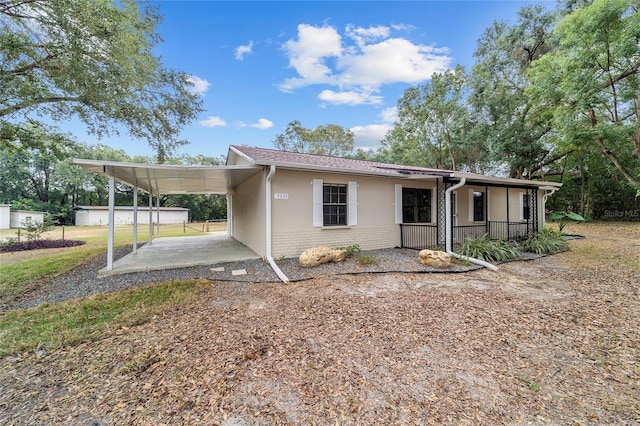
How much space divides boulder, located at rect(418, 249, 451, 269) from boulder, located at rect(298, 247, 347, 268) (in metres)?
2.05

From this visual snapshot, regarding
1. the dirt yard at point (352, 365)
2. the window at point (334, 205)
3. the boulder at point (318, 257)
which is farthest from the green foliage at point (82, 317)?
the window at point (334, 205)

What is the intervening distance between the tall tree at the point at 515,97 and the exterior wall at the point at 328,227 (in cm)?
1192

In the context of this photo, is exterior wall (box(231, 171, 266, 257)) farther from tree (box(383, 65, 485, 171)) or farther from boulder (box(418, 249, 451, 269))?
tree (box(383, 65, 485, 171))

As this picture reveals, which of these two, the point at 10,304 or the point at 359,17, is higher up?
the point at 359,17

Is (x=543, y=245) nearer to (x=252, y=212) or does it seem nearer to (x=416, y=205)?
(x=416, y=205)

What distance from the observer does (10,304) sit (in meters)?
4.44

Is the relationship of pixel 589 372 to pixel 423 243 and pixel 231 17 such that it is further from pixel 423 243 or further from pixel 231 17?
pixel 231 17

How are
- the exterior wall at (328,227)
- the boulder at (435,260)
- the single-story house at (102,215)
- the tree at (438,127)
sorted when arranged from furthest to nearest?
the single-story house at (102,215) < the tree at (438,127) < the exterior wall at (328,227) < the boulder at (435,260)

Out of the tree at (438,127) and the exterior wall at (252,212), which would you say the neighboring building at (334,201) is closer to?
the exterior wall at (252,212)

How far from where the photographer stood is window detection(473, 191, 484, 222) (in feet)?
32.7

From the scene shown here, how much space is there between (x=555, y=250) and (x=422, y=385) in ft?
30.2

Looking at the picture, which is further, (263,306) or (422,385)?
(263,306)

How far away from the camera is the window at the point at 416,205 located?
8.88 metres

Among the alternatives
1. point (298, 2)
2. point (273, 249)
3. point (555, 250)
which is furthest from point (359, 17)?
point (555, 250)
